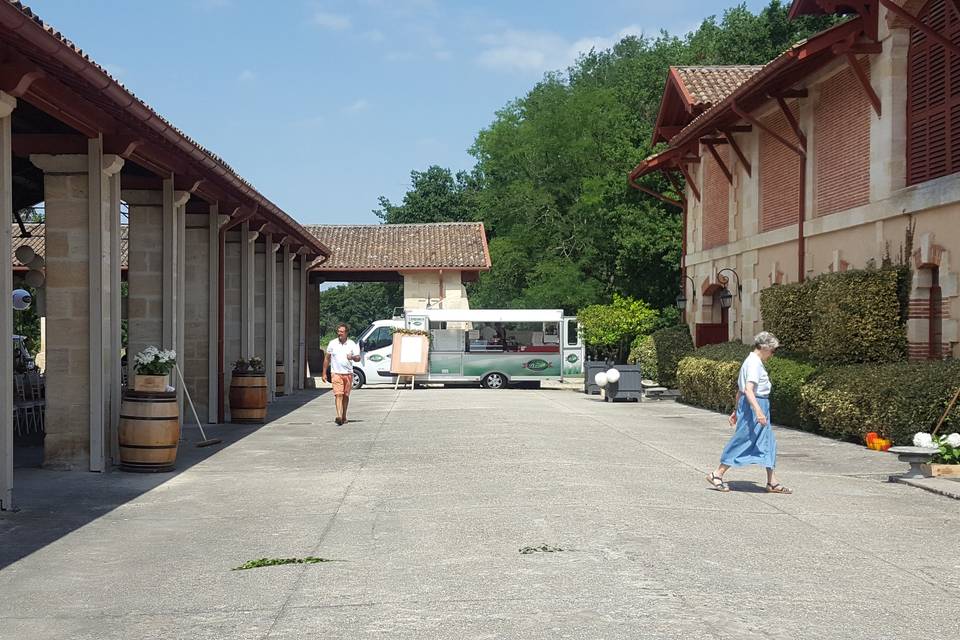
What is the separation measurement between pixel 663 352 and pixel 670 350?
266 mm

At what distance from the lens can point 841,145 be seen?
20.6 metres

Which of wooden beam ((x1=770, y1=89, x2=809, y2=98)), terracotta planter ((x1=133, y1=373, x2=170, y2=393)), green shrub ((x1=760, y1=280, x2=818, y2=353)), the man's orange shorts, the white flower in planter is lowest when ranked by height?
the white flower in planter

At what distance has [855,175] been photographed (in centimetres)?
1988

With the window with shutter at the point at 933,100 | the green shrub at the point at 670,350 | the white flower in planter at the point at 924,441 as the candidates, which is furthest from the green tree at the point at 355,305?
the white flower in planter at the point at 924,441

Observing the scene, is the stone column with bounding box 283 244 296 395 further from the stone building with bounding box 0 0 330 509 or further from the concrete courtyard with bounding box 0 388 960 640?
the concrete courtyard with bounding box 0 388 960 640

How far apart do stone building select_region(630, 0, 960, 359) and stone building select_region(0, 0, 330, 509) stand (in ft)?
33.3

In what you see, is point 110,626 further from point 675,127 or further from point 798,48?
point 675,127

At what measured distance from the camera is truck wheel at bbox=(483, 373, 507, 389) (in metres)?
35.1

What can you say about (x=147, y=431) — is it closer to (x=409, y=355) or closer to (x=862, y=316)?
(x=862, y=316)

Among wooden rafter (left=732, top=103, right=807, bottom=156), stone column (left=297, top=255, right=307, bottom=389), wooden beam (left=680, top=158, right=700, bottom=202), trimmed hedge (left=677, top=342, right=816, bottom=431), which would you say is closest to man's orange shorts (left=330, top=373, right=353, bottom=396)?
trimmed hedge (left=677, top=342, right=816, bottom=431)

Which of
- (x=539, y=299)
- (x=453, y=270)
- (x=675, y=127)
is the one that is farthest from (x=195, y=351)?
(x=539, y=299)

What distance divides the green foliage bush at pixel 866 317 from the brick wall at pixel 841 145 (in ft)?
7.14

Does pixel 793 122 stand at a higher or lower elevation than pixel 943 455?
higher

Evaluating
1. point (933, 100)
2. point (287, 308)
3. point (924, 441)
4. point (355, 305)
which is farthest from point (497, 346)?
point (355, 305)
